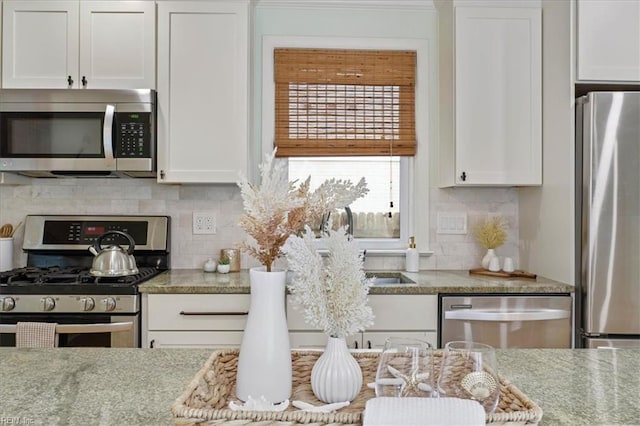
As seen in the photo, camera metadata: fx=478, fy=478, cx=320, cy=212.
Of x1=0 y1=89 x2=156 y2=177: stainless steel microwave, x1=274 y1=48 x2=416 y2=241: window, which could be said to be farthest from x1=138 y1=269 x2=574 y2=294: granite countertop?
x1=274 y1=48 x2=416 y2=241: window

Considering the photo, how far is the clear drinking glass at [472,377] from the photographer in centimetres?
78

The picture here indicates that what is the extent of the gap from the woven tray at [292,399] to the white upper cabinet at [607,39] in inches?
75.0

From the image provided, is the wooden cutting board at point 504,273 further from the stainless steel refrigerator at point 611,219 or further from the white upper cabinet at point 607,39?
the white upper cabinet at point 607,39

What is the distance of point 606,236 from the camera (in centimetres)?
215

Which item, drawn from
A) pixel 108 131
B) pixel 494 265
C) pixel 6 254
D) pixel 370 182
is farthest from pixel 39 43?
pixel 494 265

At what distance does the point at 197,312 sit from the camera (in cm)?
227

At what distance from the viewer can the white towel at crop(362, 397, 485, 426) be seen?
0.68 metres

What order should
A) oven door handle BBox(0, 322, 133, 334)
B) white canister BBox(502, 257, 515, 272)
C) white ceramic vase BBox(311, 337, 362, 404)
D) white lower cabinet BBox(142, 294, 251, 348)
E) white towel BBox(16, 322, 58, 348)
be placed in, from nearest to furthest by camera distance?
white ceramic vase BBox(311, 337, 362, 404)
white towel BBox(16, 322, 58, 348)
oven door handle BBox(0, 322, 133, 334)
white lower cabinet BBox(142, 294, 251, 348)
white canister BBox(502, 257, 515, 272)

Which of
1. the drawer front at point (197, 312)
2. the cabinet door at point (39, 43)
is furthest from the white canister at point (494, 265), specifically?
the cabinet door at point (39, 43)

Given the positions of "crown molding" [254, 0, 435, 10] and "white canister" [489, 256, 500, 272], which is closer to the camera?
"white canister" [489, 256, 500, 272]

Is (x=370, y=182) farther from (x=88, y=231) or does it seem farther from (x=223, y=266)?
(x=88, y=231)

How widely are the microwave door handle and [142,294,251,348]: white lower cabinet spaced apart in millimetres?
781

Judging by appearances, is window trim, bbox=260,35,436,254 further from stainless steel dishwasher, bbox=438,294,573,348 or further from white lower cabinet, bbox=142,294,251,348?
white lower cabinet, bbox=142,294,251,348

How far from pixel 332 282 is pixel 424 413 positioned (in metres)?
0.26
